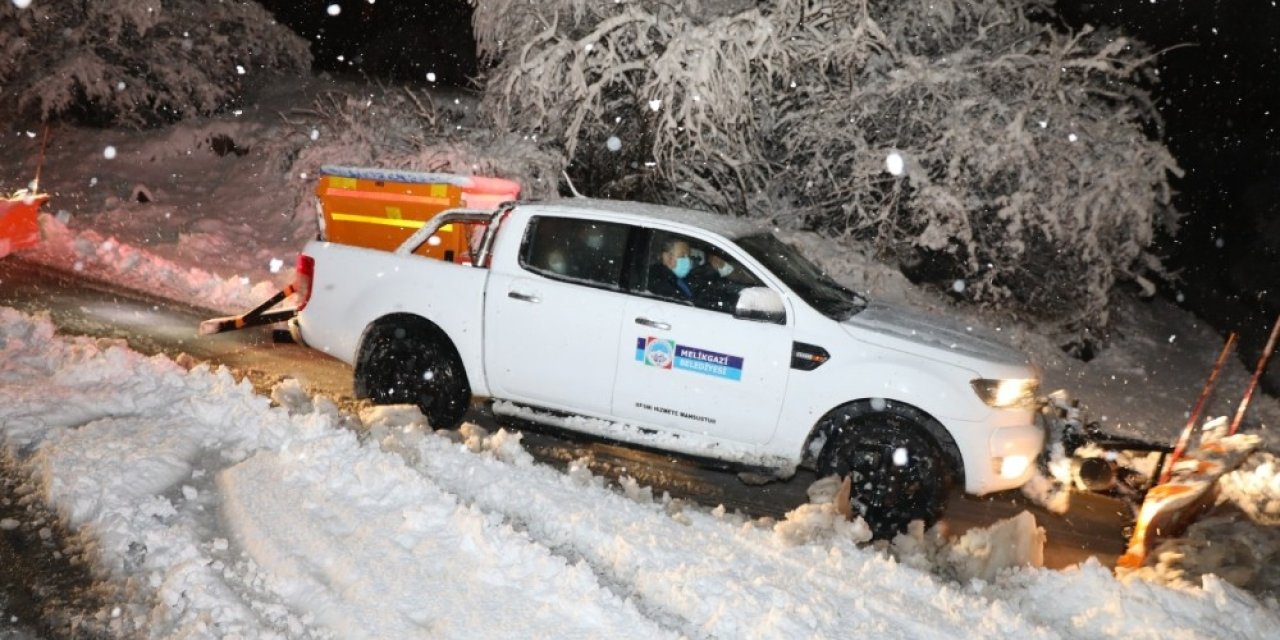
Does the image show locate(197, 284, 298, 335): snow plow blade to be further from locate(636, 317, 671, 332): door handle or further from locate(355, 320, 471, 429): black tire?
locate(636, 317, 671, 332): door handle

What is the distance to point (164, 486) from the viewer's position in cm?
471

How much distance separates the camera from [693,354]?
5.52 m

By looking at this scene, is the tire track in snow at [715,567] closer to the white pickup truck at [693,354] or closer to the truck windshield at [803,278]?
the white pickup truck at [693,354]

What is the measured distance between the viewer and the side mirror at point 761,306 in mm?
5301

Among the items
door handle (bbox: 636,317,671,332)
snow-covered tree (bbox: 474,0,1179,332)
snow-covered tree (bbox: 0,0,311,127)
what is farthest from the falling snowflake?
snow-covered tree (bbox: 0,0,311,127)

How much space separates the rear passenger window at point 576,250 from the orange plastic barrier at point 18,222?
20.8 ft

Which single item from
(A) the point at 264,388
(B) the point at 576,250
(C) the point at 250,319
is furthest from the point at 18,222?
(B) the point at 576,250

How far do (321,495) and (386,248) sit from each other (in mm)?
4033

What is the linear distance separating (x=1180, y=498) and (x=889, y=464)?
5.59ft

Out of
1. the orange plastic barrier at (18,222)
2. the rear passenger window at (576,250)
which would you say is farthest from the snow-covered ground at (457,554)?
the orange plastic barrier at (18,222)

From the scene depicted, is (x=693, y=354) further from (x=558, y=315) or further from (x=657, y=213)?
(x=657, y=213)

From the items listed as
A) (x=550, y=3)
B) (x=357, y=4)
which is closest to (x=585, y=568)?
(x=550, y=3)

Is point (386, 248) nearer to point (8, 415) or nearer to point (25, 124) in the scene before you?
point (8, 415)

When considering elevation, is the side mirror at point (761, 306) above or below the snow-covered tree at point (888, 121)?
below
